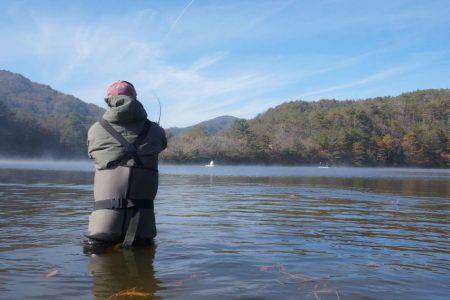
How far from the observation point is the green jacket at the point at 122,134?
577 centimetres

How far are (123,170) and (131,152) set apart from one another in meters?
0.26

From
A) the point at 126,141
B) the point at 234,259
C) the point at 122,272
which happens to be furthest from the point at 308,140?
the point at 122,272

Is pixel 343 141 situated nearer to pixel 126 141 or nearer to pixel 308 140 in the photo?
pixel 308 140

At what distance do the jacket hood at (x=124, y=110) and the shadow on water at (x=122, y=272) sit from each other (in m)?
1.74

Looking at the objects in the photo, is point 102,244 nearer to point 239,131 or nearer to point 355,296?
point 355,296

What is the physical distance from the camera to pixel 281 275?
17.3ft

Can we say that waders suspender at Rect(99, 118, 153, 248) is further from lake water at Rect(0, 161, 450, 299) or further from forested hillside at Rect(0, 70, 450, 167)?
forested hillside at Rect(0, 70, 450, 167)

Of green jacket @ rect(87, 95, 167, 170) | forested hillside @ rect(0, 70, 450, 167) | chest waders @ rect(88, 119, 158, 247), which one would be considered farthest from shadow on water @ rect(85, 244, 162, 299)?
forested hillside @ rect(0, 70, 450, 167)

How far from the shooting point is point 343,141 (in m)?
150

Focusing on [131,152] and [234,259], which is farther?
[234,259]

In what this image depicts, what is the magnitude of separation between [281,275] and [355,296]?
1.00 meters

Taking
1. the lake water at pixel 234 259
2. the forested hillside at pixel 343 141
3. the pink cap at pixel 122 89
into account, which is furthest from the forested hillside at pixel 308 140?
the pink cap at pixel 122 89

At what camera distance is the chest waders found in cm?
576

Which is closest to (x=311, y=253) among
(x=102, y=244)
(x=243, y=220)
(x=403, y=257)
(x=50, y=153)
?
(x=403, y=257)
